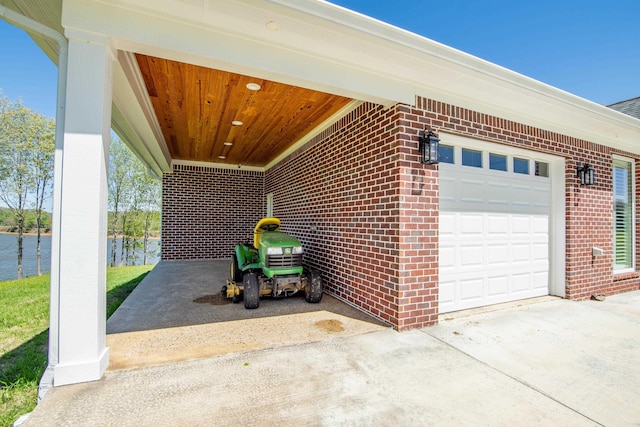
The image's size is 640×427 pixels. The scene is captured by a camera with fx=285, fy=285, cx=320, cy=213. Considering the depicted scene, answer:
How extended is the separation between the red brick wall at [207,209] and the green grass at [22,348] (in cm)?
306

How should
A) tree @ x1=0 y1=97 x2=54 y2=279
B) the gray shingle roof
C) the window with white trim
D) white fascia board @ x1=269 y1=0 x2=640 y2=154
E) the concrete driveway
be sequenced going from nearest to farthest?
1. the concrete driveway
2. white fascia board @ x1=269 y1=0 x2=640 y2=154
3. the window with white trim
4. the gray shingle roof
5. tree @ x1=0 y1=97 x2=54 y2=279

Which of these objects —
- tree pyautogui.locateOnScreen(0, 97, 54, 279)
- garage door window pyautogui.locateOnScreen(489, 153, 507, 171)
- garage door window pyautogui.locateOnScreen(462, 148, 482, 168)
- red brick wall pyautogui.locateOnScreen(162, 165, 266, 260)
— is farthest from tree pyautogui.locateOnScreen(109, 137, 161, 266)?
garage door window pyautogui.locateOnScreen(489, 153, 507, 171)

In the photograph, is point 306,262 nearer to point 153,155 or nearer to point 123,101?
point 123,101

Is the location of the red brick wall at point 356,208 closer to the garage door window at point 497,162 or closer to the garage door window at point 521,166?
the garage door window at point 497,162

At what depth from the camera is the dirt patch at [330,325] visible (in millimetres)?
3283

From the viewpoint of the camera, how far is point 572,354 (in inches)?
110

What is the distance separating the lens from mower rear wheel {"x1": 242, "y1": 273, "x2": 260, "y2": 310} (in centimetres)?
390

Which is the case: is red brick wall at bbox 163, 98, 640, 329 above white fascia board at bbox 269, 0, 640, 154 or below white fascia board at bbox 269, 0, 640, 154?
below

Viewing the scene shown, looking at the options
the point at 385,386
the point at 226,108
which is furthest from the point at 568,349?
the point at 226,108

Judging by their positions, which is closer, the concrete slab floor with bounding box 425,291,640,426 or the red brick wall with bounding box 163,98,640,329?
the concrete slab floor with bounding box 425,291,640,426

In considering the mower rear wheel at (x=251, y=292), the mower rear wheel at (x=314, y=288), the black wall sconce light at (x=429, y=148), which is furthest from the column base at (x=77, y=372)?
the black wall sconce light at (x=429, y=148)

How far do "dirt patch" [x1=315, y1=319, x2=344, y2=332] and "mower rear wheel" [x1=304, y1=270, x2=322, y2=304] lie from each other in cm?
68

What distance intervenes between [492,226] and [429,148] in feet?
5.93

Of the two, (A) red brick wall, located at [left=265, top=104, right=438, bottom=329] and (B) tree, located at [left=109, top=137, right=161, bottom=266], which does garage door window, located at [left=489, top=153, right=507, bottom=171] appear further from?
(B) tree, located at [left=109, top=137, right=161, bottom=266]
